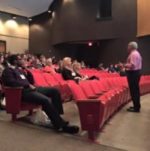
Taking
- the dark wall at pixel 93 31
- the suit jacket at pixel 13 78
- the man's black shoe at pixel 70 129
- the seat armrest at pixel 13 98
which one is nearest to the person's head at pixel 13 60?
the suit jacket at pixel 13 78

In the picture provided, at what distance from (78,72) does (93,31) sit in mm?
6443

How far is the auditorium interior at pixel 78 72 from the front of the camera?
3246mm

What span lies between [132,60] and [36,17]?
12231mm

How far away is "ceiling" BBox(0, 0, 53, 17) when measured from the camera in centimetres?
1305

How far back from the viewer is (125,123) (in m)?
4.18

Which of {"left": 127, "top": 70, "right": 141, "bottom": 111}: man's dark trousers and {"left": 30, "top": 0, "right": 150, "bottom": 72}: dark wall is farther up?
{"left": 30, "top": 0, "right": 150, "bottom": 72}: dark wall

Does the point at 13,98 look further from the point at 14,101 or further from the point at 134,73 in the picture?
the point at 134,73

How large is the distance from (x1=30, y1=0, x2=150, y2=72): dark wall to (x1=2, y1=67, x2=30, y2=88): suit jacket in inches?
309

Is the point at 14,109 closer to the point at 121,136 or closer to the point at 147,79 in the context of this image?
the point at 121,136

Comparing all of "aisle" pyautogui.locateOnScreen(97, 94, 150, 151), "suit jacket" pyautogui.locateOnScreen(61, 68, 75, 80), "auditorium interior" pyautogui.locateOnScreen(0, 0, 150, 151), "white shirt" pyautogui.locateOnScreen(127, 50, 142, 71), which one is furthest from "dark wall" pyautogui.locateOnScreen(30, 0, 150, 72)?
"aisle" pyautogui.locateOnScreen(97, 94, 150, 151)

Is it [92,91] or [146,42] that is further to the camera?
[146,42]

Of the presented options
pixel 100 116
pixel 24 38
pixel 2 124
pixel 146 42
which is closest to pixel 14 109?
pixel 2 124

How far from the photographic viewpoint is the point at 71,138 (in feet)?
10.5

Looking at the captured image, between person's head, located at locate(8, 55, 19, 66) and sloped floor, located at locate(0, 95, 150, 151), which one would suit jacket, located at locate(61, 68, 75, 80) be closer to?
sloped floor, located at locate(0, 95, 150, 151)
